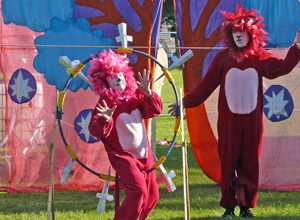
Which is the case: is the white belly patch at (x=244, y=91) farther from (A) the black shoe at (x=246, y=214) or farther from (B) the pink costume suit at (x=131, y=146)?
(A) the black shoe at (x=246, y=214)

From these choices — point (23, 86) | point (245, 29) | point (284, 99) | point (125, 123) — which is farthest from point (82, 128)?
point (284, 99)

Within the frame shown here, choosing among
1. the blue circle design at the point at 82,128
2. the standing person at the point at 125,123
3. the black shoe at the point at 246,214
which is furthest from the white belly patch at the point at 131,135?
the blue circle design at the point at 82,128

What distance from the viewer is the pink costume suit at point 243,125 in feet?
10.9

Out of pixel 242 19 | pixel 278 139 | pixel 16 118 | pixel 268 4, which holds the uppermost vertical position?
pixel 268 4

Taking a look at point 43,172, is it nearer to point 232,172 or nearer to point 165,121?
point 232,172

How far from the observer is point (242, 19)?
130 inches

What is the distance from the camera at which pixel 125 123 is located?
3.09m

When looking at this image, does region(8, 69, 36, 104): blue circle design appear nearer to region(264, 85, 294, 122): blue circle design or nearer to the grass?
the grass

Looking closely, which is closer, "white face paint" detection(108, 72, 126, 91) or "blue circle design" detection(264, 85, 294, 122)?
"white face paint" detection(108, 72, 126, 91)

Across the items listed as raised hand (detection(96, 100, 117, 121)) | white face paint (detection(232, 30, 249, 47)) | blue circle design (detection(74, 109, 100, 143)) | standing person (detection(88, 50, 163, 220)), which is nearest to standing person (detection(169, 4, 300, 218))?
white face paint (detection(232, 30, 249, 47))

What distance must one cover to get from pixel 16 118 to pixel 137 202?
1.97 meters

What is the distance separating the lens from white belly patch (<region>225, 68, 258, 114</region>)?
3.34 m

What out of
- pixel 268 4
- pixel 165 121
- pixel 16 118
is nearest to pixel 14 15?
pixel 16 118

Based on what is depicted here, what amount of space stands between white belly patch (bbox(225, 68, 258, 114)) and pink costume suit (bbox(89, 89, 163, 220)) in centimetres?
68
